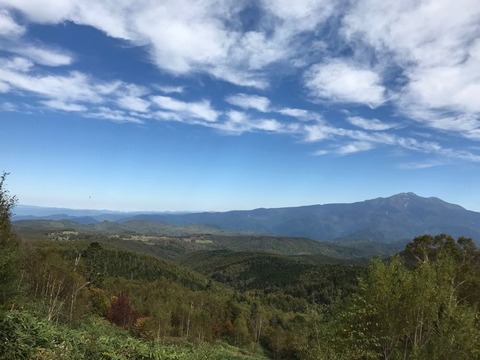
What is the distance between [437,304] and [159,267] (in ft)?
611

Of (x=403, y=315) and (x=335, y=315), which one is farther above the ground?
(x=403, y=315)

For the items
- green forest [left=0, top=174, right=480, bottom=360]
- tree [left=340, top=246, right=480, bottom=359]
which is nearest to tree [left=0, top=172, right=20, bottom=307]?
green forest [left=0, top=174, right=480, bottom=360]

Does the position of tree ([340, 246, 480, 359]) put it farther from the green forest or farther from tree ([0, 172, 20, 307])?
tree ([0, 172, 20, 307])

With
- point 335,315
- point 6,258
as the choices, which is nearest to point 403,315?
point 335,315

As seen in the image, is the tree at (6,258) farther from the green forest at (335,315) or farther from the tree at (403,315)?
the tree at (403,315)

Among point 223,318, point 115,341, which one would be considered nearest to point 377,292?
point 115,341

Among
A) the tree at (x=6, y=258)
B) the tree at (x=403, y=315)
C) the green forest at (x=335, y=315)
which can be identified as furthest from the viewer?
the tree at (x=6, y=258)

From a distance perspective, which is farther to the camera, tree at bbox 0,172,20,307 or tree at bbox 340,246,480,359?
tree at bbox 0,172,20,307

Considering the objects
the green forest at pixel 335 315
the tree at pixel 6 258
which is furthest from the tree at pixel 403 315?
the tree at pixel 6 258

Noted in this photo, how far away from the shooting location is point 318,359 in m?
24.3

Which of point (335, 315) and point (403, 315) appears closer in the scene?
point (403, 315)

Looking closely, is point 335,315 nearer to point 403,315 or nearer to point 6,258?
point 403,315

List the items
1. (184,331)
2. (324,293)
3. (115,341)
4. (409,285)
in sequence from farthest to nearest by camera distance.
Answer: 1. (324,293)
2. (184,331)
3. (409,285)
4. (115,341)

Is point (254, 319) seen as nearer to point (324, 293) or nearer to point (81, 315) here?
point (81, 315)
